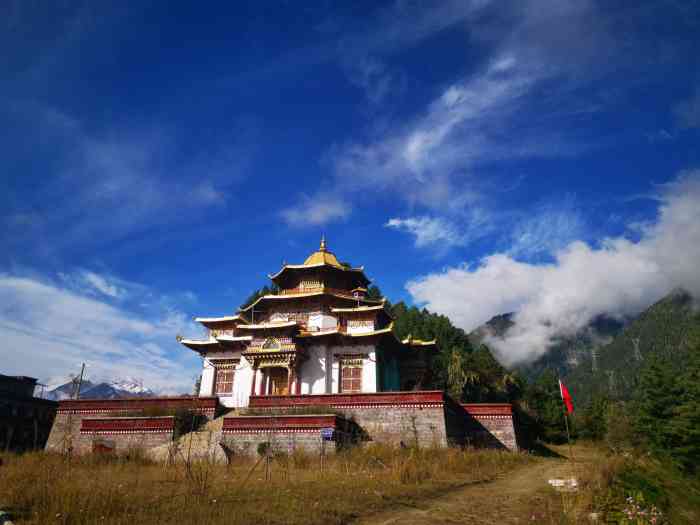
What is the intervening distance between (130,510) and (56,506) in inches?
44.2

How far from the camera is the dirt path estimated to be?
8.02m

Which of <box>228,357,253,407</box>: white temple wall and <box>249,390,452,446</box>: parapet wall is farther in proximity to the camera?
<box>228,357,253,407</box>: white temple wall

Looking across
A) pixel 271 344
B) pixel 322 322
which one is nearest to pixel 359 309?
pixel 322 322

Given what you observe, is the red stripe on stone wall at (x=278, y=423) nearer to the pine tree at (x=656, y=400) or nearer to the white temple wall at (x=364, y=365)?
the white temple wall at (x=364, y=365)

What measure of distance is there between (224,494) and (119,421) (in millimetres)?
16960

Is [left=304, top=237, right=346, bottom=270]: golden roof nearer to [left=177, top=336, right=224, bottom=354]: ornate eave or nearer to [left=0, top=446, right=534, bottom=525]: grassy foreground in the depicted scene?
[left=177, top=336, right=224, bottom=354]: ornate eave

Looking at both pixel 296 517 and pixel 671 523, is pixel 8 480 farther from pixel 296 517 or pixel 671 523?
pixel 671 523

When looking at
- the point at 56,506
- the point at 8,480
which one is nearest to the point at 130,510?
the point at 56,506

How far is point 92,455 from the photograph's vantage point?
18.7 m

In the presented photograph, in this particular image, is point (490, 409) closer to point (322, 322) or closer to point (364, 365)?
point (364, 365)

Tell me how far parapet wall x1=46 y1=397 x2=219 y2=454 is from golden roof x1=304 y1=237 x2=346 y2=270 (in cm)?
1188

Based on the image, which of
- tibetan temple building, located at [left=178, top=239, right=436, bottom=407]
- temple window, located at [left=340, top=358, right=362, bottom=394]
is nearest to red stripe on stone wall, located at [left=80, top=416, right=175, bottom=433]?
tibetan temple building, located at [left=178, top=239, right=436, bottom=407]

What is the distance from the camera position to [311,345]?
29.1 metres

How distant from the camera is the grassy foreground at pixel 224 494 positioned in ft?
24.2
